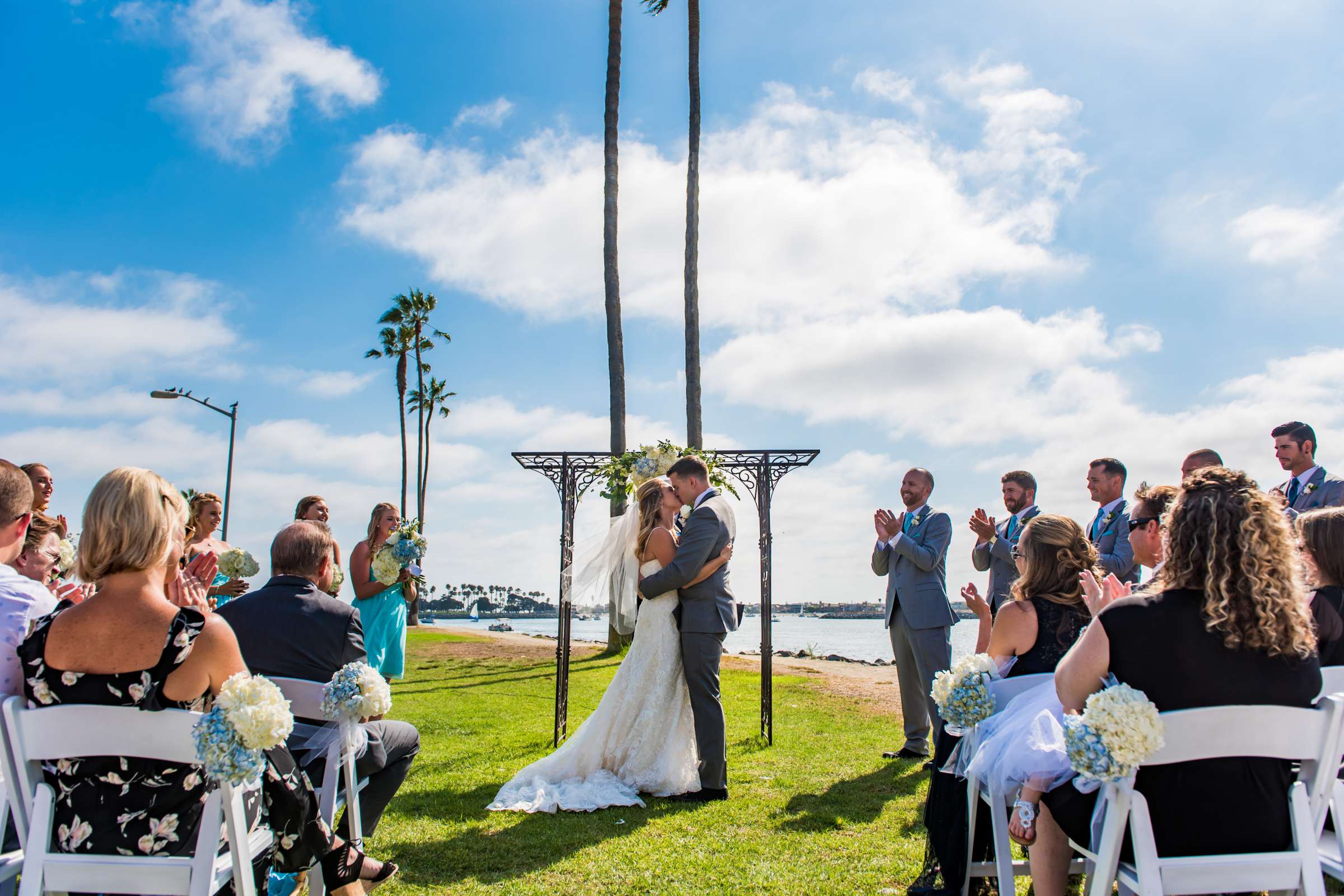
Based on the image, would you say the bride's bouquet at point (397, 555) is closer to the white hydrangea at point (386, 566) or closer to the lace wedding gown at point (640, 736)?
the white hydrangea at point (386, 566)

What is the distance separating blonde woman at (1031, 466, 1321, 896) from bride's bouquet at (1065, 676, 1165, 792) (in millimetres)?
267

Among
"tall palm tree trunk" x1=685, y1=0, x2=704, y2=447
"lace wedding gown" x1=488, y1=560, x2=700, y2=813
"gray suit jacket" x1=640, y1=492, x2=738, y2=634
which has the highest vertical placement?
"tall palm tree trunk" x1=685, y1=0, x2=704, y2=447

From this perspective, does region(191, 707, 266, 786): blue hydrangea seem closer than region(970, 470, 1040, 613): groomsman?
Yes

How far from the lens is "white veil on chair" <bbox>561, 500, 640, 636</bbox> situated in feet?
22.0

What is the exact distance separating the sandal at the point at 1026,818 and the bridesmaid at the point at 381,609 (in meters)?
4.32

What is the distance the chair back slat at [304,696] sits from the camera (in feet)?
11.2

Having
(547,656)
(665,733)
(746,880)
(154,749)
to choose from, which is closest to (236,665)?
(154,749)

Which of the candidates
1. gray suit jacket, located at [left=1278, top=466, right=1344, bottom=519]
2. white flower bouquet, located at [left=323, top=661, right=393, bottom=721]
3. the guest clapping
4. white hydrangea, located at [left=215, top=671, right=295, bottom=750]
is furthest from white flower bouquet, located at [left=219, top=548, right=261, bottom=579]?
gray suit jacket, located at [left=1278, top=466, right=1344, bottom=519]

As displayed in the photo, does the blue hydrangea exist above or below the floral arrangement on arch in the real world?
below

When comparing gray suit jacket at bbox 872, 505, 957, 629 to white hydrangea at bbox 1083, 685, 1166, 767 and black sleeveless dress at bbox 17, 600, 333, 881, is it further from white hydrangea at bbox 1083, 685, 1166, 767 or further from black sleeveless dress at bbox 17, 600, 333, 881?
black sleeveless dress at bbox 17, 600, 333, 881

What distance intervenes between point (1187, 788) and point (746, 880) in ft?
7.42

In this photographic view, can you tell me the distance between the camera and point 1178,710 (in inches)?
96.4

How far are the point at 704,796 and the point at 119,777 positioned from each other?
12.7ft

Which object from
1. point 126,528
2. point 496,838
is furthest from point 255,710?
point 496,838
